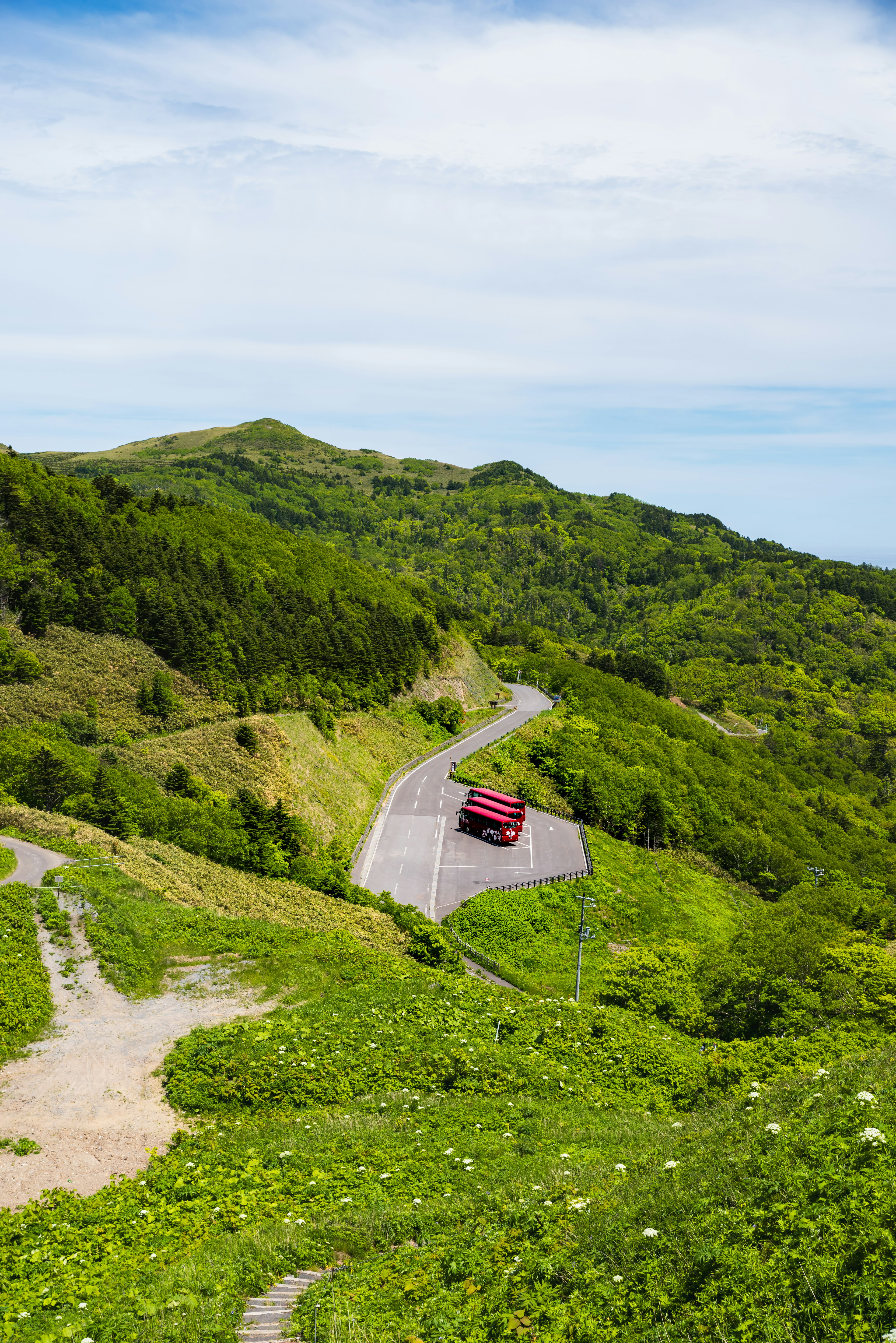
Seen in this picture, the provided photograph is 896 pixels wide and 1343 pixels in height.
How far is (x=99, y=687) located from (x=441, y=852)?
27.7m

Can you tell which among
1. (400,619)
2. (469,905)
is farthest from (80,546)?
(469,905)

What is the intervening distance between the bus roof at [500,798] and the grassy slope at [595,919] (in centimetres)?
622

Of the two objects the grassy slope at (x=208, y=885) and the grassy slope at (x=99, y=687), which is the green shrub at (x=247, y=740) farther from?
the grassy slope at (x=208, y=885)

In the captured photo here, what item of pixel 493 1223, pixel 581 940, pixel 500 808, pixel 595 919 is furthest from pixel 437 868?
pixel 493 1223

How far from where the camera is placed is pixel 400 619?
91938 millimetres

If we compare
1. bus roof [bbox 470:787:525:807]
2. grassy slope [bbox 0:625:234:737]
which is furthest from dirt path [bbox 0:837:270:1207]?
bus roof [bbox 470:787:525:807]

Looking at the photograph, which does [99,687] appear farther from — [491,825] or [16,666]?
[491,825]

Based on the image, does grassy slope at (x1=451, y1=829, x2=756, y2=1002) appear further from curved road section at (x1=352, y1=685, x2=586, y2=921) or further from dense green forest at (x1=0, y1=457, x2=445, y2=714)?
dense green forest at (x1=0, y1=457, x2=445, y2=714)

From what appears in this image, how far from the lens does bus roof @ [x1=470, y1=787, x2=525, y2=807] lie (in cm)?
5575

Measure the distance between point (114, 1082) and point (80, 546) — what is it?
5752cm

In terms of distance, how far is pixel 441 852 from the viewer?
5131 centimetres

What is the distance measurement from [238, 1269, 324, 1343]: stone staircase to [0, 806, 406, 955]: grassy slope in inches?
811

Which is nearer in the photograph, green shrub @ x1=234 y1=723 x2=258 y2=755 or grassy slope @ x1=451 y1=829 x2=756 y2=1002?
grassy slope @ x1=451 y1=829 x2=756 y2=1002

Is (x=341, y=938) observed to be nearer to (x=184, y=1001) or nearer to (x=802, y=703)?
(x=184, y=1001)
